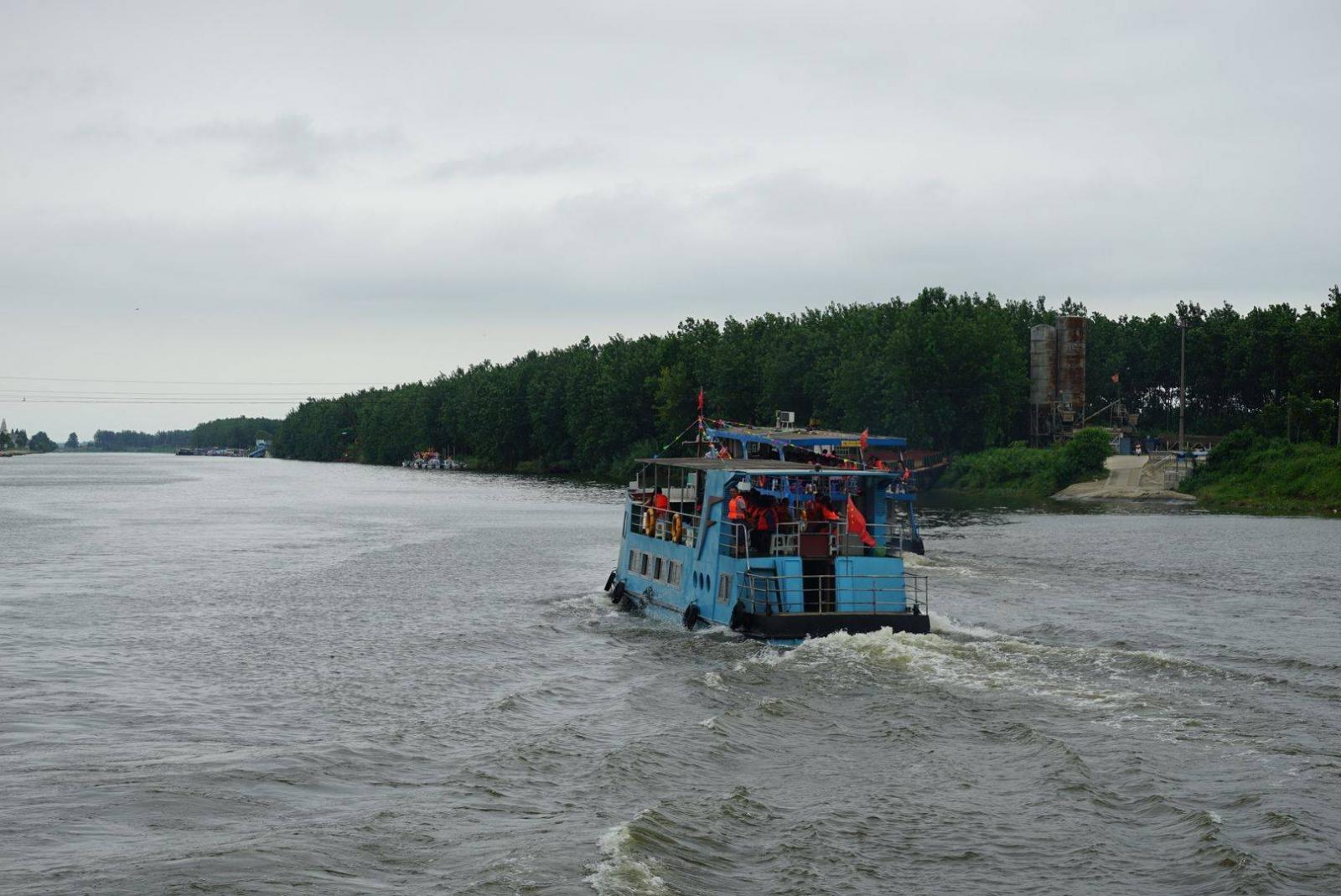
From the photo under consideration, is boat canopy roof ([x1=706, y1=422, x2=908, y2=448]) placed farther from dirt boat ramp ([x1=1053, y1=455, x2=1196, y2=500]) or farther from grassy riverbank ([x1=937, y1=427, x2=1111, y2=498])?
grassy riverbank ([x1=937, y1=427, x2=1111, y2=498])

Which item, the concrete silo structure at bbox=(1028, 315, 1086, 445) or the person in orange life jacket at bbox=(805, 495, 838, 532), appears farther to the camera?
the concrete silo structure at bbox=(1028, 315, 1086, 445)

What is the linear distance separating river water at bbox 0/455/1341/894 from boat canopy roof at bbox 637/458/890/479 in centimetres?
488

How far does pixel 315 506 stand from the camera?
108000mm

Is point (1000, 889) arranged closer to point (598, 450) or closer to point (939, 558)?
point (939, 558)

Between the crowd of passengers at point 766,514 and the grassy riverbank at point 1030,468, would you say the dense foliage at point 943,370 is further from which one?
the crowd of passengers at point 766,514

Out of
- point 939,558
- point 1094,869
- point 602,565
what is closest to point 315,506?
point 602,565

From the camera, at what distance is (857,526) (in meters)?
37.4

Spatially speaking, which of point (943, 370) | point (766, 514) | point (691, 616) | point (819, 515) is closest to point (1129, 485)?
point (943, 370)

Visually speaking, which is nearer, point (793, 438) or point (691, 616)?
point (691, 616)

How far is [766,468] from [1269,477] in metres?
65.5

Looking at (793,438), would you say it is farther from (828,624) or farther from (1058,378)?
(1058,378)

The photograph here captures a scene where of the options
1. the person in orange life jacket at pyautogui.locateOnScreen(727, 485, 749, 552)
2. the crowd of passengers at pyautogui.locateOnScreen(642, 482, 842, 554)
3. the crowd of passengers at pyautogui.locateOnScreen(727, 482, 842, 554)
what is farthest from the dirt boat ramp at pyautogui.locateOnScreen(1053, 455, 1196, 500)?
the person in orange life jacket at pyautogui.locateOnScreen(727, 485, 749, 552)

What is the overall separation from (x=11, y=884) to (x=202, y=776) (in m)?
5.24

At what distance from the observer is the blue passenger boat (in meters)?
35.1
